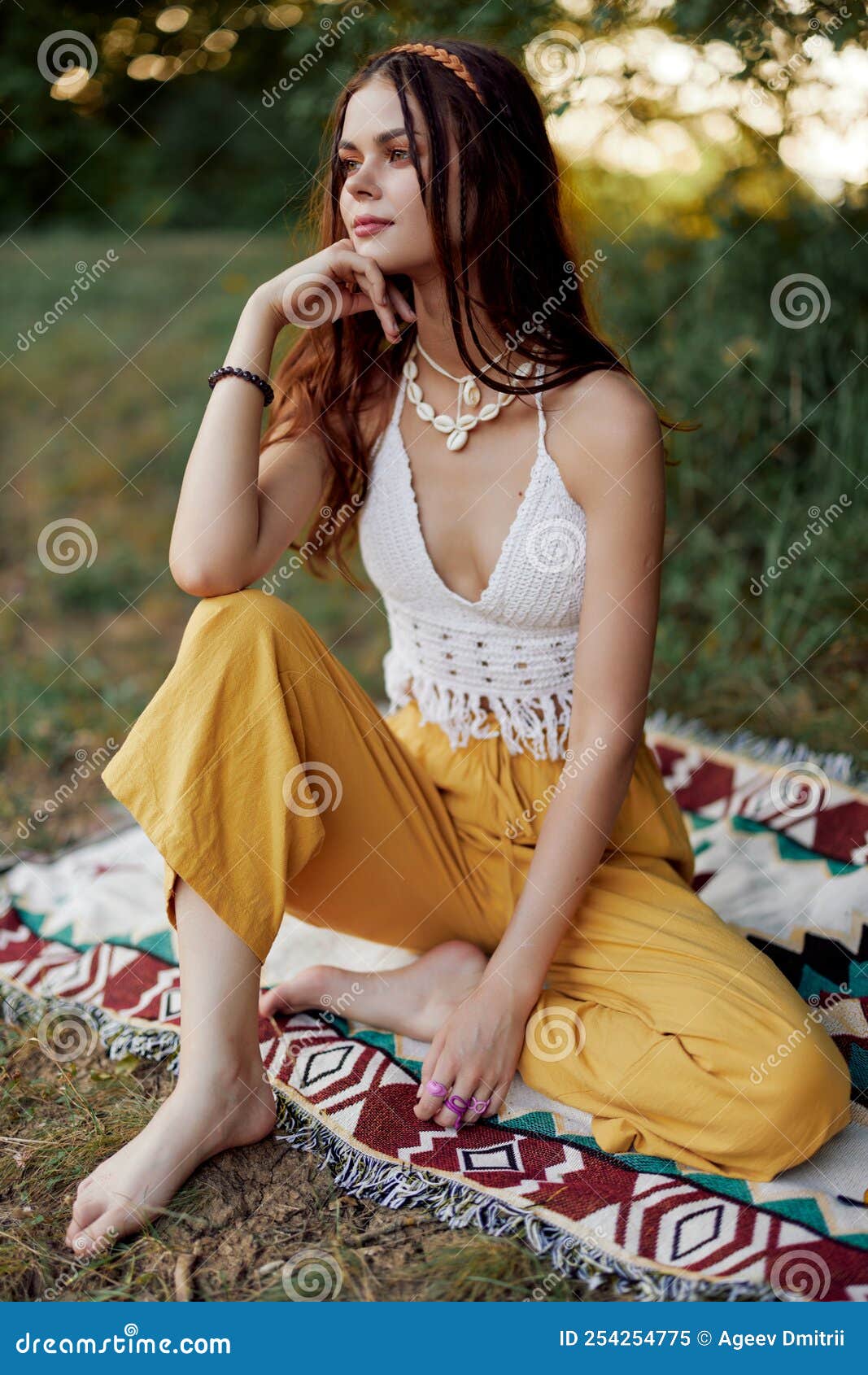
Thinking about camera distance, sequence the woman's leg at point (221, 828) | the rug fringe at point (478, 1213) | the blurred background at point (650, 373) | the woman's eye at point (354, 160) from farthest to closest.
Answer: the blurred background at point (650, 373) < the woman's eye at point (354, 160) < the woman's leg at point (221, 828) < the rug fringe at point (478, 1213)

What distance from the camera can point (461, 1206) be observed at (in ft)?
4.64

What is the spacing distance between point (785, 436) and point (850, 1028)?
6.13ft

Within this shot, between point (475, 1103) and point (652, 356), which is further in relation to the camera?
point (652, 356)

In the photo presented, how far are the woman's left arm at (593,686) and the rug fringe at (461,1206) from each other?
0.10m

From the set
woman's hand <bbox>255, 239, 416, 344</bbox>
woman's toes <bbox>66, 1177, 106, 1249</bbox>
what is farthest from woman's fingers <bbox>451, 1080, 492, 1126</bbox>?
woman's hand <bbox>255, 239, 416, 344</bbox>

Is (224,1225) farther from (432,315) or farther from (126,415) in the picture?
(126,415)

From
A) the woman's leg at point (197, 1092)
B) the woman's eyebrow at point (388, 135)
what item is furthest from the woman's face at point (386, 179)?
the woman's leg at point (197, 1092)

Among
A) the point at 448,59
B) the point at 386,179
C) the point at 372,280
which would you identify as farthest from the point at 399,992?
the point at 448,59

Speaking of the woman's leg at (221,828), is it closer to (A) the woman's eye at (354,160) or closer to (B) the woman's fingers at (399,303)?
(B) the woman's fingers at (399,303)

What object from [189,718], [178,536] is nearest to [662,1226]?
[189,718]

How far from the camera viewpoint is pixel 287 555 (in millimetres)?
3604

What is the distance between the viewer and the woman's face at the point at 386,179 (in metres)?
1.49

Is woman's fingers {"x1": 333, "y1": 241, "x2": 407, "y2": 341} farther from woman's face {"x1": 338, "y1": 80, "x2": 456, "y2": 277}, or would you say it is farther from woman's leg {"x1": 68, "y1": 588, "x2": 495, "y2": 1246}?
woman's leg {"x1": 68, "y1": 588, "x2": 495, "y2": 1246}

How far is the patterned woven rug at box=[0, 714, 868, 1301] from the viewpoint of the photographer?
1333mm
